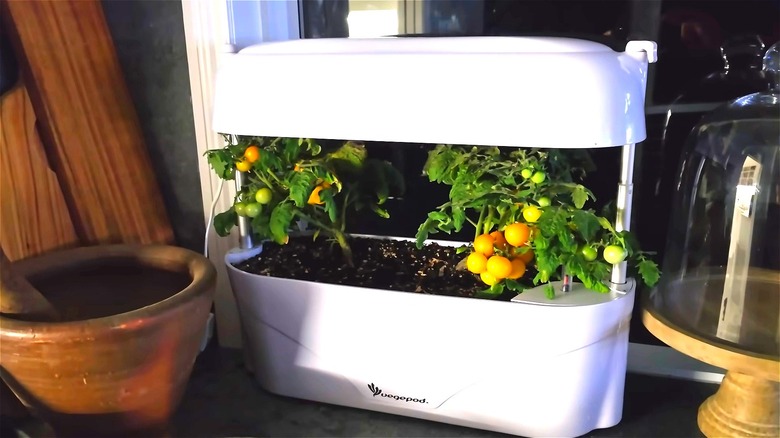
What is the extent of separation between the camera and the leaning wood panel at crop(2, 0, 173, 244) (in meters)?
0.80

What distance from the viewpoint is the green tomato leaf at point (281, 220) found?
0.77 m

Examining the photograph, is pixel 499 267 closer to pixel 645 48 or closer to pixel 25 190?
pixel 645 48

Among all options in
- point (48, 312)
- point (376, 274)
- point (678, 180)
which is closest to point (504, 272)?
point (376, 274)

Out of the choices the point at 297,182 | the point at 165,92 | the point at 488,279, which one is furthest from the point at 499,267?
the point at 165,92

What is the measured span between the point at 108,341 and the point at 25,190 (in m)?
0.31

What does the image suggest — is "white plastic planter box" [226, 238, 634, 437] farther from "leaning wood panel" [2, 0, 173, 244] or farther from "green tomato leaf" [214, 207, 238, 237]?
"leaning wood panel" [2, 0, 173, 244]

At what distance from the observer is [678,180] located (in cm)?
83

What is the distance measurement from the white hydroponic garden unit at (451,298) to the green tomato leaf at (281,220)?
5 centimetres

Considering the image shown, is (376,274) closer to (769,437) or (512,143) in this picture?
(512,143)

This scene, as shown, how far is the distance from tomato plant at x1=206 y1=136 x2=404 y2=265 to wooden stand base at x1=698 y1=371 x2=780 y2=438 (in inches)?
16.6

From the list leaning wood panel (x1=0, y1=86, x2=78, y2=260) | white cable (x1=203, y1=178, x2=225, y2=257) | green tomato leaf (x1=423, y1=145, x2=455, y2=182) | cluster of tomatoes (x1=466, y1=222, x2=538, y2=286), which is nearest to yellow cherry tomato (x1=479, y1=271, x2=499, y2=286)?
cluster of tomatoes (x1=466, y1=222, x2=538, y2=286)

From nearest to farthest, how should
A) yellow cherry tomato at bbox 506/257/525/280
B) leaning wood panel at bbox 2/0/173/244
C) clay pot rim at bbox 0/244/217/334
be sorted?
1. clay pot rim at bbox 0/244/217/334
2. yellow cherry tomato at bbox 506/257/525/280
3. leaning wood panel at bbox 2/0/173/244

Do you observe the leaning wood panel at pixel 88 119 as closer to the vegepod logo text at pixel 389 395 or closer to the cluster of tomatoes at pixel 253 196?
the cluster of tomatoes at pixel 253 196

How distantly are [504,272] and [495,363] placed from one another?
10 centimetres
